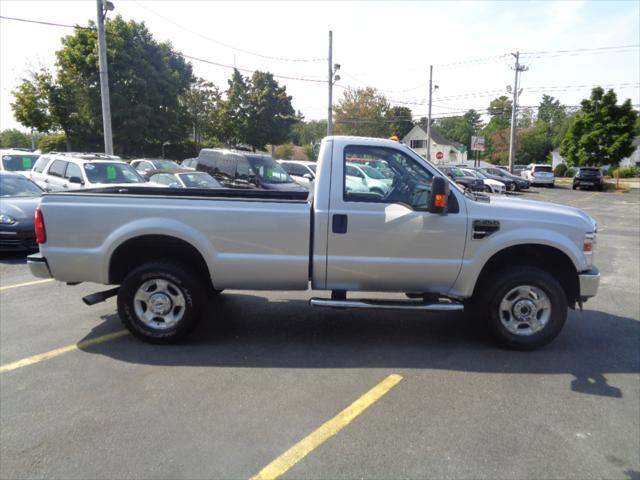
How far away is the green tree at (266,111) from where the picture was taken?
45094 mm

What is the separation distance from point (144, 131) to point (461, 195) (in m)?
32.6

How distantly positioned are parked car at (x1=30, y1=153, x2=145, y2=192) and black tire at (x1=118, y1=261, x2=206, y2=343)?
8.12 m

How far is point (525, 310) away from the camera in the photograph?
189 inches

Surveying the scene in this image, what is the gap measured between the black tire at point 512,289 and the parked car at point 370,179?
4.75ft

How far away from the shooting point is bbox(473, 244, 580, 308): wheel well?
4.87 metres

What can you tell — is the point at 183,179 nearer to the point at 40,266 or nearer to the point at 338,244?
the point at 40,266

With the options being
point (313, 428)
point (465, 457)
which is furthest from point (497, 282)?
point (313, 428)

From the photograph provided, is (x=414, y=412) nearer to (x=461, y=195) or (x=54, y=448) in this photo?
(x=461, y=195)

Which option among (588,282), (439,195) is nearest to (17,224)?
(439,195)

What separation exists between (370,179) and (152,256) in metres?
2.39

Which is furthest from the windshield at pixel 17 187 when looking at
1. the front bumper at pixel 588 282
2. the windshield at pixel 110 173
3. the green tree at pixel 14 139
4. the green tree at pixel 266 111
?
the green tree at pixel 14 139

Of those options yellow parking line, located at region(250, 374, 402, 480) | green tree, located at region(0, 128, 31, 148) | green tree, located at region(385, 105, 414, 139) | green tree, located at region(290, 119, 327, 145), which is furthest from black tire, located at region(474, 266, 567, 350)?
green tree, located at region(290, 119, 327, 145)

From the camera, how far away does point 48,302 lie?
6199mm

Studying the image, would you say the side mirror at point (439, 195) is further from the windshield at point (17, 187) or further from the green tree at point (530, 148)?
the green tree at point (530, 148)
